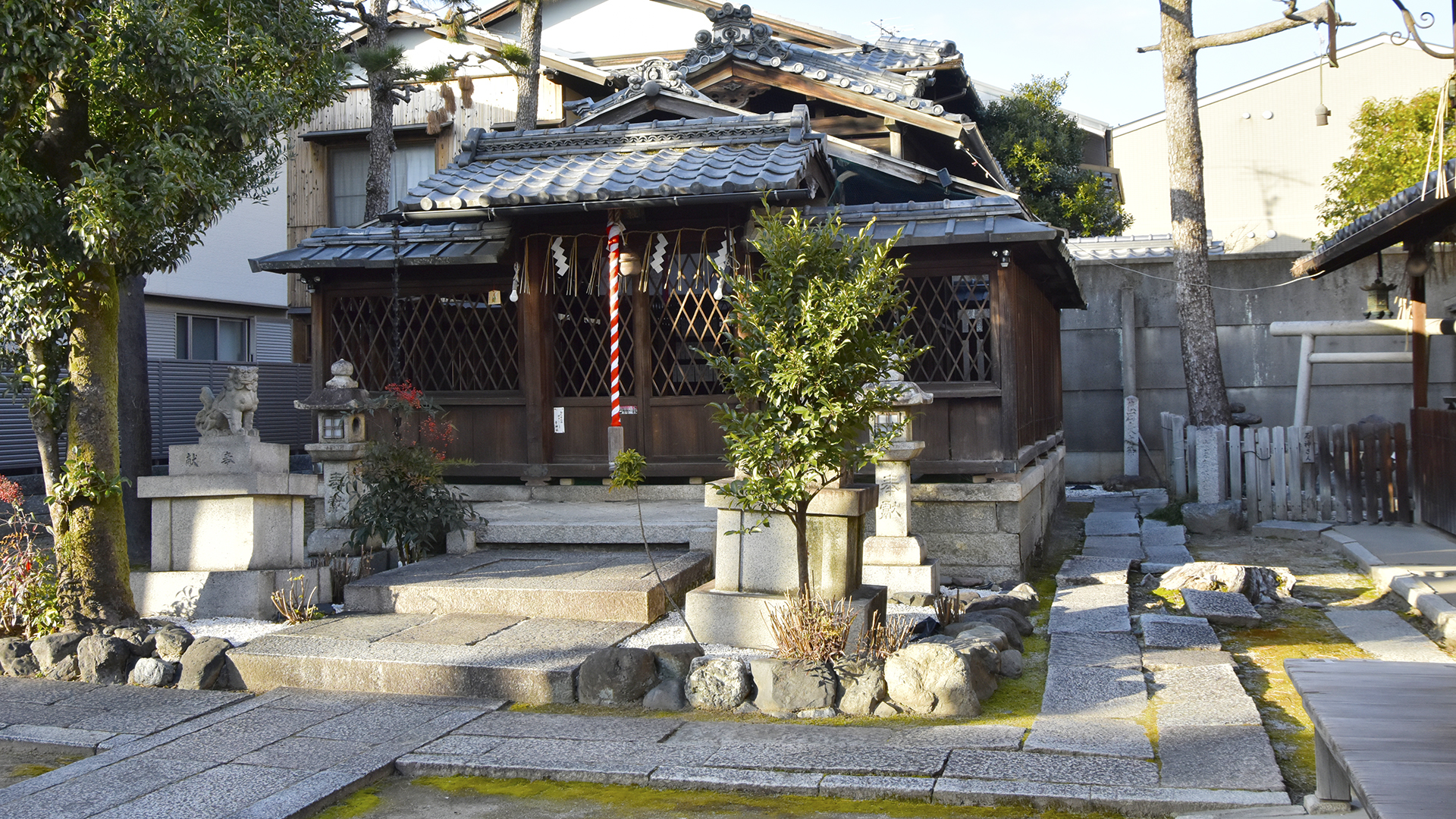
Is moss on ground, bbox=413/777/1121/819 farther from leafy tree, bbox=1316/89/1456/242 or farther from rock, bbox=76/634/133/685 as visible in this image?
leafy tree, bbox=1316/89/1456/242

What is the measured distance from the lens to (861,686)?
617 cm

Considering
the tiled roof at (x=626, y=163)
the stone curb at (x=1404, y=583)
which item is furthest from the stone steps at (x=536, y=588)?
the stone curb at (x=1404, y=583)

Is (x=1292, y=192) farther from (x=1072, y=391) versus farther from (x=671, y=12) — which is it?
(x=671, y=12)

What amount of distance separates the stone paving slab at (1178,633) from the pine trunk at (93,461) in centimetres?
739

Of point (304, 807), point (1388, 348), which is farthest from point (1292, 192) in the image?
point (304, 807)

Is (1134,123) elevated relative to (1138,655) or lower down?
elevated

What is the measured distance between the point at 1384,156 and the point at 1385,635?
14.6 metres

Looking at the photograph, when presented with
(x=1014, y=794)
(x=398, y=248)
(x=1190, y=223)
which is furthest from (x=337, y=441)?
(x=1190, y=223)

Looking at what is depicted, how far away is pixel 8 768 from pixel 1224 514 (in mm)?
12250

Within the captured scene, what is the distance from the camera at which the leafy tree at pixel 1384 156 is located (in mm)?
18625

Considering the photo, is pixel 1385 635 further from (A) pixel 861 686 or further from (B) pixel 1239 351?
(B) pixel 1239 351

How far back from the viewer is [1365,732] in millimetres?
3326

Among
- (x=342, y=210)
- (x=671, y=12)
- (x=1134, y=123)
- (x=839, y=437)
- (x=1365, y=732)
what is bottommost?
(x=1365, y=732)

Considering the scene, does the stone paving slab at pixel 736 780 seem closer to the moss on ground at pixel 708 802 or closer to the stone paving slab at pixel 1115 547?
the moss on ground at pixel 708 802
